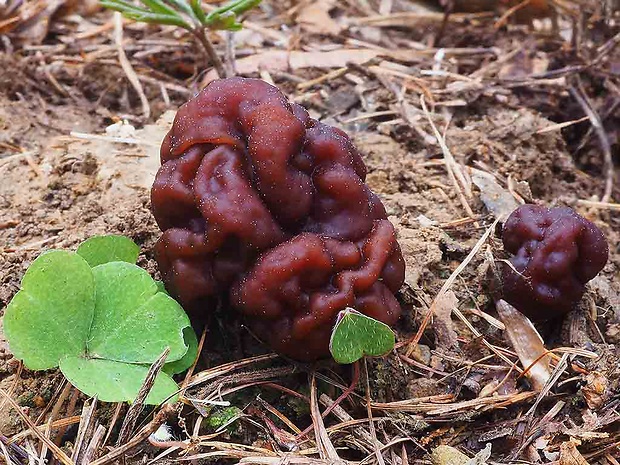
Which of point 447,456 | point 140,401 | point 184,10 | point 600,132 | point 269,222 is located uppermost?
point 184,10

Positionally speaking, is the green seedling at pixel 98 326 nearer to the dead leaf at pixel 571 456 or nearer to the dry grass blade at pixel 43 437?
the dry grass blade at pixel 43 437

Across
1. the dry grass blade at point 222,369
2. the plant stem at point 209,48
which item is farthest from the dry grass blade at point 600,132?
the dry grass blade at point 222,369

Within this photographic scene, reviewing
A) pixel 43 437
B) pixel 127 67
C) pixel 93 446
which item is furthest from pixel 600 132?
pixel 43 437

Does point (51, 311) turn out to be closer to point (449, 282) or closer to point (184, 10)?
point (449, 282)

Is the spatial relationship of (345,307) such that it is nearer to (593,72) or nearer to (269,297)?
(269,297)

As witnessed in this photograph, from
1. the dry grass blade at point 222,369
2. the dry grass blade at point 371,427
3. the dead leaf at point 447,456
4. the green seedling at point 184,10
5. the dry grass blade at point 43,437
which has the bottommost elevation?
the dead leaf at point 447,456

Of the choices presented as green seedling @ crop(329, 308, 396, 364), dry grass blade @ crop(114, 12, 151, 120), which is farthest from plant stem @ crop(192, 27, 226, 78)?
green seedling @ crop(329, 308, 396, 364)

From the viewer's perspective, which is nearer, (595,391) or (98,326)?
(98,326)
